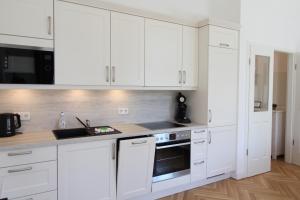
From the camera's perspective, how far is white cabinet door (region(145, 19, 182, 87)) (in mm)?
2749

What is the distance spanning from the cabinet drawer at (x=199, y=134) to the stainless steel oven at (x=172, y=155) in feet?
0.28

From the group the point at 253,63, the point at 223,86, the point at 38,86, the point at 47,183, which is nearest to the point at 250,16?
the point at 253,63

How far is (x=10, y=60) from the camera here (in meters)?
2.02

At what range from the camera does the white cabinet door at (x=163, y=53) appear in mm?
2749

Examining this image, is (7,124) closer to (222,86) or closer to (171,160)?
(171,160)

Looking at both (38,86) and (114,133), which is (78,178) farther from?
(38,86)

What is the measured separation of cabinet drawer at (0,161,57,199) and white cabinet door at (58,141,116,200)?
80 mm

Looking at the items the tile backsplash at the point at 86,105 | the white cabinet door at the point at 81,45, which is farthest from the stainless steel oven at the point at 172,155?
the white cabinet door at the point at 81,45

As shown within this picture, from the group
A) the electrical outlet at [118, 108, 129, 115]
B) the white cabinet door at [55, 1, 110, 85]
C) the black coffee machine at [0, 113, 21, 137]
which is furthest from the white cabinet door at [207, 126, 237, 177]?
the black coffee machine at [0, 113, 21, 137]

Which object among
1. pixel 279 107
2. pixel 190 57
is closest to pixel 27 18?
pixel 190 57

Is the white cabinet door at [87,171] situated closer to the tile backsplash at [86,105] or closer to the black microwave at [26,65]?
the tile backsplash at [86,105]

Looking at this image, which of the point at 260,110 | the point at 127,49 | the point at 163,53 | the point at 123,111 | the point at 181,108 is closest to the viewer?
the point at 127,49

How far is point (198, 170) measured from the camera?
2.97 metres

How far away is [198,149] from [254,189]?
3.28 feet
